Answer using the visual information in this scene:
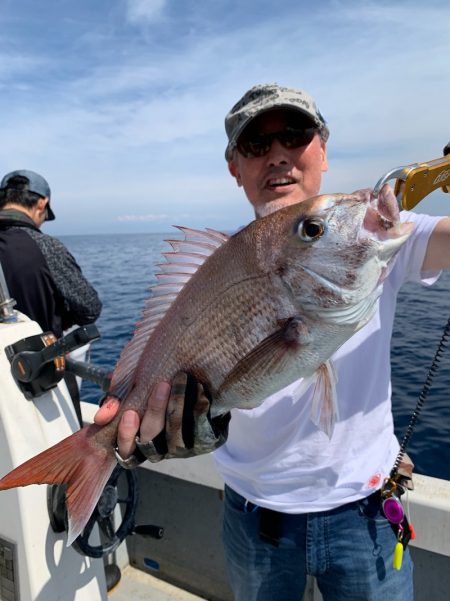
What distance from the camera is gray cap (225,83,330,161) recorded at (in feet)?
7.12

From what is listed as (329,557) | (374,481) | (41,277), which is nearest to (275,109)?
(374,481)

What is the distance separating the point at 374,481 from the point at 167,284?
4.05ft

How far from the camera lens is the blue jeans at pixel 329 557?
1.96 metres

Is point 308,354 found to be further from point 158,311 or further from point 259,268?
point 158,311

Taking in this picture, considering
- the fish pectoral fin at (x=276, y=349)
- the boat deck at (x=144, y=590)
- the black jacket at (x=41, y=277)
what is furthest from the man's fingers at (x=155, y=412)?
the black jacket at (x=41, y=277)

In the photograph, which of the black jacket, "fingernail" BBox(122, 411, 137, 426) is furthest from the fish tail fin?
the black jacket

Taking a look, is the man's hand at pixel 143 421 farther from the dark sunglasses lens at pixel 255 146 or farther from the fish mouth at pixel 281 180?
the dark sunglasses lens at pixel 255 146

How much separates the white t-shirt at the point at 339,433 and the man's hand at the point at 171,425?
A: 29 centimetres

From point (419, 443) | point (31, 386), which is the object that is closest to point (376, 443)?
point (31, 386)

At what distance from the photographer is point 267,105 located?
85.1 inches

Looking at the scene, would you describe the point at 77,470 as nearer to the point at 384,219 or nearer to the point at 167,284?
the point at 167,284

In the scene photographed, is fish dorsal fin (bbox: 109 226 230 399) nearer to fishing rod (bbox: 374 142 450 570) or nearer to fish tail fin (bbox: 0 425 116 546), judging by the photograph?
fish tail fin (bbox: 0 425 116 546)

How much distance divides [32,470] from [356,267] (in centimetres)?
139

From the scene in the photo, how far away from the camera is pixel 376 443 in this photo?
204 cm
